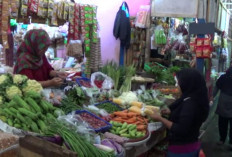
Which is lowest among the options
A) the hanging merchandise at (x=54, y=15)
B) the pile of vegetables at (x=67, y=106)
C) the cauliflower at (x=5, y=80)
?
the pile of vegetables at (x=67, y=106)

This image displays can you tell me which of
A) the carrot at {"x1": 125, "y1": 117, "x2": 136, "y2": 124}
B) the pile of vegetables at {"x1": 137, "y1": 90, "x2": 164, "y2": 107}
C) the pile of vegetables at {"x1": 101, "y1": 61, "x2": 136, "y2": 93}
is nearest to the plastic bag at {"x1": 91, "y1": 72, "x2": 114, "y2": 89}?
the pile of vegetables at {"x1": 101, "y1": 61, "x2": 136, "y2": 93}

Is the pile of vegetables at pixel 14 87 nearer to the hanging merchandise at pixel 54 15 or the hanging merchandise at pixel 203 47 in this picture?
the hanging merchandise at pixel 54 15

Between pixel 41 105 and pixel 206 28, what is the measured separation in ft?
13.8

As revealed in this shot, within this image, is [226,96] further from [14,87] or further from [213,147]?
[14,87]

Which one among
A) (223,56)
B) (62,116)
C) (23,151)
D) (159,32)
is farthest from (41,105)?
(223,56)

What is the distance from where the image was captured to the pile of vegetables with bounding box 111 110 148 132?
343 centimetres

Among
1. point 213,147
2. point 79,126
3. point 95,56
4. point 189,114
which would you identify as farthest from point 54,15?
point 213,147

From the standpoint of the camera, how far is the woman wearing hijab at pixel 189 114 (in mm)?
3076

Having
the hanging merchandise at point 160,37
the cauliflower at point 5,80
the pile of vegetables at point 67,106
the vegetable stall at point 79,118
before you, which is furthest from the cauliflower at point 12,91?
the hanging merchandise at point 160,37

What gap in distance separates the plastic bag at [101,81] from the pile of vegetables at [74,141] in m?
2.35

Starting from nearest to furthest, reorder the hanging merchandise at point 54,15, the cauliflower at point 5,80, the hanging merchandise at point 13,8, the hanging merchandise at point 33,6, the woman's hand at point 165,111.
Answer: the cauliflower at point 5,80, the woman's hand at point 165,111, the hanging merchandise at point 13,8, the hanging merchandise at point 33,6, the hanging merchandise at point 54,15

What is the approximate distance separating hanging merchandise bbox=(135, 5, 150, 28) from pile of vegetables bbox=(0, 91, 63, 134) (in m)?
5.24

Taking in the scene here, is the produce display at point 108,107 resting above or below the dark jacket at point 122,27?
below

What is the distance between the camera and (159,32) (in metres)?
7.86
